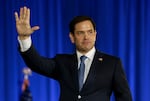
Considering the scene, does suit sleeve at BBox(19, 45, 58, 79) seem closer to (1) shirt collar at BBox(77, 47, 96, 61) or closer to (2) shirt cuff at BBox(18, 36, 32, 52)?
(2) shirt cuff at BBox(18, 36, 32, 52)

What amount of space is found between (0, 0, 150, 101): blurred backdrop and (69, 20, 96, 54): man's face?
1.20 metres

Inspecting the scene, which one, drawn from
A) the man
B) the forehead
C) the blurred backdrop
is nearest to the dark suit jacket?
the man

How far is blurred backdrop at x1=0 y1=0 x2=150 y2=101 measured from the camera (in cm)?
292

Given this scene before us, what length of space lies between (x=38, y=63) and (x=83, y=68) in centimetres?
23

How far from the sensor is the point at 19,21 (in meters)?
1.68

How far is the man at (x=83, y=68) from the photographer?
1668mm

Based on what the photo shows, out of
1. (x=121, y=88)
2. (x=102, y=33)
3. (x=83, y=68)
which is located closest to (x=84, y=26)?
(x=83, y=68)

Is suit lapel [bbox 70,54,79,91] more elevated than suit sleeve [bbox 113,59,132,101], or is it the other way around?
suit lapel [bbox 70,54,79,91]
